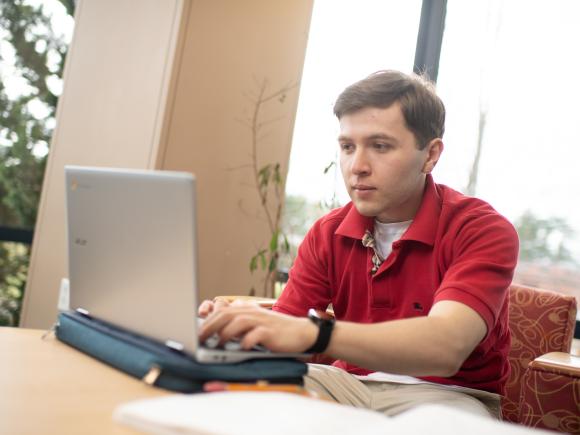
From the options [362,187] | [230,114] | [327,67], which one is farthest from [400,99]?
[327,67]

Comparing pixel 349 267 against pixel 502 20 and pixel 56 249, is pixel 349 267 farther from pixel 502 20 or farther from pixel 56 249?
pixel 502 20

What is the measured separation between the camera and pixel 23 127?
11.7ft

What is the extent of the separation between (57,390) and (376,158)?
103cm

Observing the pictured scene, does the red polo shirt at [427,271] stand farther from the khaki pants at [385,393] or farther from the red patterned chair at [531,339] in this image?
the red patterned chair at [531,339]

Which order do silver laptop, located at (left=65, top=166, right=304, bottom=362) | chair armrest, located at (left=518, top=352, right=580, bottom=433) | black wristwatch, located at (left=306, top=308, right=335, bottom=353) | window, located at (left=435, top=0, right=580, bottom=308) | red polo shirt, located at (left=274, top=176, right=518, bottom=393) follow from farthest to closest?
window, located at (left=435, top=0, right=580, bottom=308) < chair armrest, located at (left=518, top=352, right=580, bottom=433) < red polo shirt, located at (left=274, top=176, right=518, bottom=393) < black wristwatch, located at (left=306, top=308, right=335, bottom=353) < silver laptop, located at (left=65, top=166, right=304, bottom=362)

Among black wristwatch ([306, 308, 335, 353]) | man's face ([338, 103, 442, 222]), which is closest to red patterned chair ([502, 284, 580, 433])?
man's face ([338, 103, 442, 222])

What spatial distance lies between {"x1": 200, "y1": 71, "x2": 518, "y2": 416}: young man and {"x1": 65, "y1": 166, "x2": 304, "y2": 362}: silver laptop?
10.6 inches

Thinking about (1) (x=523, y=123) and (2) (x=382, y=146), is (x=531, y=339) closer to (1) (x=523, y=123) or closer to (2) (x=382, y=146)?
(2) (x=382, y=146)

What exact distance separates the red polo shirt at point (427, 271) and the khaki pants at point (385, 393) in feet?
0.23

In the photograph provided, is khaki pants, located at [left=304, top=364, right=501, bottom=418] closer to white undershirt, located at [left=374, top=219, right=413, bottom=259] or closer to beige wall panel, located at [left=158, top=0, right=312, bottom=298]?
white undershirt, located at [left=374, top=219, right=413, bottom=259]

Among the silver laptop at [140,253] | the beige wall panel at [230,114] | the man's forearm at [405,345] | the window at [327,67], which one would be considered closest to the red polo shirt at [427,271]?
the man's forearm at [405,345]

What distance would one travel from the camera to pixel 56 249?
11.0ft

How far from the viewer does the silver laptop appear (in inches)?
37.7

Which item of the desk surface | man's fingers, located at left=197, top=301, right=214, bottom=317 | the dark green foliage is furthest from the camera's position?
the dark green foliage
